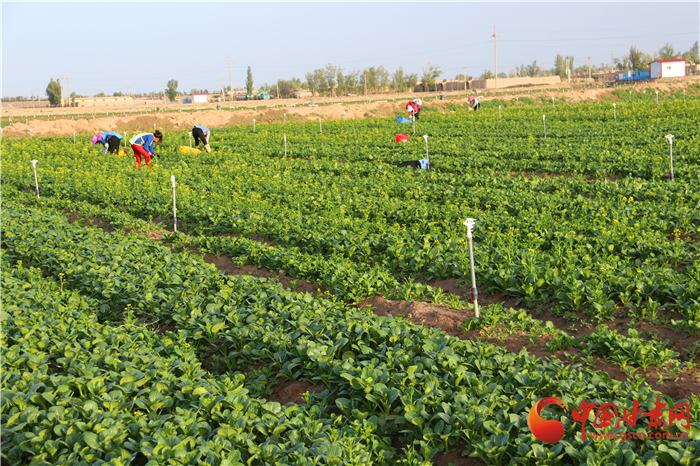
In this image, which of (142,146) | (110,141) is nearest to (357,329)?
(142,146)

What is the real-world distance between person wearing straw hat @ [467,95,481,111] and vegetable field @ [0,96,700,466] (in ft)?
116

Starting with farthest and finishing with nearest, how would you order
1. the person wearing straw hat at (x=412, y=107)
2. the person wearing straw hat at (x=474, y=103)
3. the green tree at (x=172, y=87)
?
the green tree at (x=172, y=87) → the person wearing straw hat at (x=474, y=103) → the person wearing straw hat at (x=412, y=107)

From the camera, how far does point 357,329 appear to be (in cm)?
542

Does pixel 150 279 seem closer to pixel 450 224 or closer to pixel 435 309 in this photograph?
pixel 435 309

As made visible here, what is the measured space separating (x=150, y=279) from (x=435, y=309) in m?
4.17

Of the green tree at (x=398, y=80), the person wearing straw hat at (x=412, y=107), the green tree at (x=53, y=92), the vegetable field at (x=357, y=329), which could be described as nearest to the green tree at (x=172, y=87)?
the green tree at (x=53, y=92)

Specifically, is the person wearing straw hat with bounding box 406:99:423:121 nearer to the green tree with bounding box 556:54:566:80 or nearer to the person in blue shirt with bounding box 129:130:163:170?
the person in blue shirt with bounding box 129:130:163:170

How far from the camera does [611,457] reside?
347cm

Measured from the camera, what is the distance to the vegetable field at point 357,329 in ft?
12.8

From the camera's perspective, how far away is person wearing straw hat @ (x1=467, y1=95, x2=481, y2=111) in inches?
1873

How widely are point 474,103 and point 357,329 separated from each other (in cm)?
4745

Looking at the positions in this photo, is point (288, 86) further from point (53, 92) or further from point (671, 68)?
point (671, 68)

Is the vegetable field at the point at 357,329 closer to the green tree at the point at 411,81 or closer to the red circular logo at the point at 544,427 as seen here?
the red circular logo at the point at 544,427

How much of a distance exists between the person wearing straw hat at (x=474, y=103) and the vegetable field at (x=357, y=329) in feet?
116
